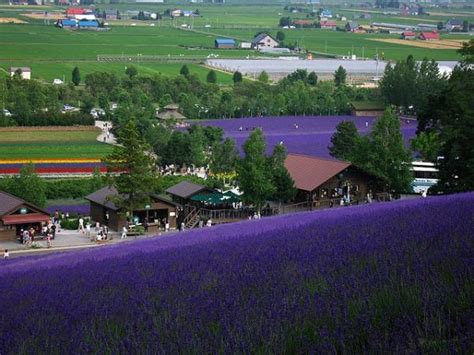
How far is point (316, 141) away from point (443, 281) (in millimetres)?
47501

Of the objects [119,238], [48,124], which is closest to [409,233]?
[119,238]

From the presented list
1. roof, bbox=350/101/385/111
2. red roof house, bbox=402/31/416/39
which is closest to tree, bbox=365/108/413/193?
roof, bbox=350/101/385/111

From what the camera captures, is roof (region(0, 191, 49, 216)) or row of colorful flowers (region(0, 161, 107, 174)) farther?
row of colorful flowers (region(0, 161, 107, 174))

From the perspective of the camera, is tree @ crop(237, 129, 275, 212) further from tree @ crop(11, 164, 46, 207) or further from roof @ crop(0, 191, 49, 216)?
tree @ crop(11, 164, 46, 207)

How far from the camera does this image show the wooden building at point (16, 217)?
26.9m

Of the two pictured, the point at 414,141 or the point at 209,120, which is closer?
the point at 414,141

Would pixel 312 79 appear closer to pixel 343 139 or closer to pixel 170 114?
pixel 170 114

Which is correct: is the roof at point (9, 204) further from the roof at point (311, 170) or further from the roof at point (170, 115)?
the roof at point (170, 115)

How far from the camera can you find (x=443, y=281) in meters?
7.32

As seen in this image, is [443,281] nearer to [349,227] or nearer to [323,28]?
[349,227]

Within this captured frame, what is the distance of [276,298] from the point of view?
790 cm

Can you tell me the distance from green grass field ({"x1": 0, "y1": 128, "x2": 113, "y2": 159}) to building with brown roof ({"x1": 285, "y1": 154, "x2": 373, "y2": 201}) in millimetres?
17806

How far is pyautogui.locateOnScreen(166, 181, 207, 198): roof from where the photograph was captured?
105 ft

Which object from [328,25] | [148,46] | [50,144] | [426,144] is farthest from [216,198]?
[328,25]
